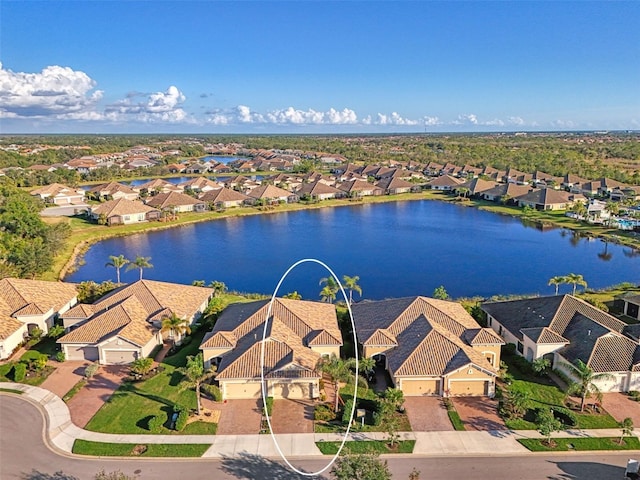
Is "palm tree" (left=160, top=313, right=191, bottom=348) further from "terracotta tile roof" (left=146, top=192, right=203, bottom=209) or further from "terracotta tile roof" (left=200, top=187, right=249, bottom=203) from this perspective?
"terracotta tile roof" (left=200, top=187, right=249, bottom=203)

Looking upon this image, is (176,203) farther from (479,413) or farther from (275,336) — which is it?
(479,413)

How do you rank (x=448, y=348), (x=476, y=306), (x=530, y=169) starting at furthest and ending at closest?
(x=530, y=169)
(x=476, y=306)
(x=448, y=348)

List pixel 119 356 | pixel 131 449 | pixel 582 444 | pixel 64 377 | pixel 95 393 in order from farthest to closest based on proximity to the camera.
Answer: pixel 119 356 → pixel 64 377 → pixel 95 393 → pixel 582 444 → pixel 131 449

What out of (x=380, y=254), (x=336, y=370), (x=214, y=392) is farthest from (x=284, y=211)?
(x=336, y=370)

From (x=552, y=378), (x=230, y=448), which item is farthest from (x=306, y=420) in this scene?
(x=552, y=378)

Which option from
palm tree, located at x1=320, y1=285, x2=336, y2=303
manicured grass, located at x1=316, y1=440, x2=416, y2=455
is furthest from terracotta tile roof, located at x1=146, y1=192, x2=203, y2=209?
manicured grass, located at x1=316, y1=440, x2=416, y2=455

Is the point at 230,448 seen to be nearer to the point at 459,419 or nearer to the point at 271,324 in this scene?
the point at 271,324

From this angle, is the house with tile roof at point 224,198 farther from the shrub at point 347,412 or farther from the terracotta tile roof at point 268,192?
the shrub at point 347,412
